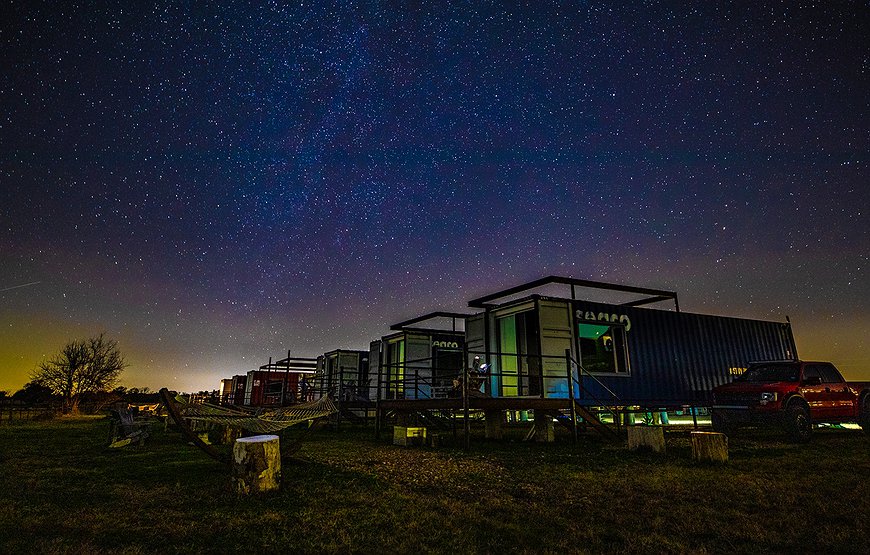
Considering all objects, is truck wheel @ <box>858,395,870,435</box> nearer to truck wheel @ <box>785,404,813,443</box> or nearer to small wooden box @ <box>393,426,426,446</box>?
truck wheel @ <box>785,404,813,443</box>

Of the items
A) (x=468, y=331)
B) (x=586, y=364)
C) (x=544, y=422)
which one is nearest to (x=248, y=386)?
(x=468, y=331)

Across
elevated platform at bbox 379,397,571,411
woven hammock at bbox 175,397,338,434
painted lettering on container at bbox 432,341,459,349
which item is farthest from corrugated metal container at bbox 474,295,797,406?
woven hammock at bbox 175,397,338,434

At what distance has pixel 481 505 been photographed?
4.56m

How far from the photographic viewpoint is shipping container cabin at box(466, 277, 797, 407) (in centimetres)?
1352

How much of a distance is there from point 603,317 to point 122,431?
12.8m

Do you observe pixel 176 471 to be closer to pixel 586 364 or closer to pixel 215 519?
pixel 215 519

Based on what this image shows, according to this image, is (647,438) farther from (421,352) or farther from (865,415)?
(421,352)

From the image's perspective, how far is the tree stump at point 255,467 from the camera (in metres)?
4.93

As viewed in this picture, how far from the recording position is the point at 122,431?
10.1 m

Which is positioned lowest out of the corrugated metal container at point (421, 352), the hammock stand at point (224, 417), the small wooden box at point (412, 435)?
the small wooden box at point (412, 435)

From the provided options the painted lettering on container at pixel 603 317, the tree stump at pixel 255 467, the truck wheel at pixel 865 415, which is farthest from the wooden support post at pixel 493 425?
the truck wheel at pixel 865 415

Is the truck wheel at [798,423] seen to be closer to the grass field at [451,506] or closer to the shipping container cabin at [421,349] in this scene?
the grass field at [451,506]

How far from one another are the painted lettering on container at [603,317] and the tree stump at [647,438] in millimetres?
5624

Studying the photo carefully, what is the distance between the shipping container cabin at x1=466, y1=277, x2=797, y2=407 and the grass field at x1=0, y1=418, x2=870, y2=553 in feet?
18.7
